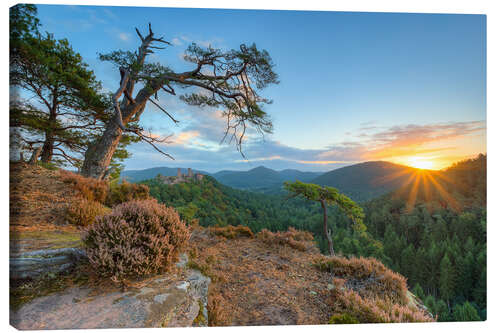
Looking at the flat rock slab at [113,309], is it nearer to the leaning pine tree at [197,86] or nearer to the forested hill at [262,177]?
the leaning pine tree at [197,86]

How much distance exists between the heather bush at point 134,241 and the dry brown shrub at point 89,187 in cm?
253

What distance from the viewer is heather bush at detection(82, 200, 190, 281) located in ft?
6.09

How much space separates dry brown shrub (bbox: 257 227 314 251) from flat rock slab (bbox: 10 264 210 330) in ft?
11.3

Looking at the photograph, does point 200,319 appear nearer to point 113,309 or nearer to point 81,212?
point 113,309

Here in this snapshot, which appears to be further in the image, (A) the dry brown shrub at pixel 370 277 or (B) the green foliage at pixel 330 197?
(B) the green foliage at pixel 330 197

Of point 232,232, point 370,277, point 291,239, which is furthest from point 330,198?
point 232,232

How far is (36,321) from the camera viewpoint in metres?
1.69

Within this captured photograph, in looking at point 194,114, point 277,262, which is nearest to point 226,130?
point 194,114

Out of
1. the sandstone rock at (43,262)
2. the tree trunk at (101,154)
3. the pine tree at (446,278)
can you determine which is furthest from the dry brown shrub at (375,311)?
the pine tree at (446,278)

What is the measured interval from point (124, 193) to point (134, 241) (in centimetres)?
335

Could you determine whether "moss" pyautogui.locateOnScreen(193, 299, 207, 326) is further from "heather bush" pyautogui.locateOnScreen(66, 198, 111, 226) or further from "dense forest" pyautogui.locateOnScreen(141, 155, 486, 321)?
"dense forest" pyautogui.locateOnScreen(141, 155, 486, 321)

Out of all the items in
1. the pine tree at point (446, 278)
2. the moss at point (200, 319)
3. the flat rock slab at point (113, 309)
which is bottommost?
the pine tree at point (446, 278)

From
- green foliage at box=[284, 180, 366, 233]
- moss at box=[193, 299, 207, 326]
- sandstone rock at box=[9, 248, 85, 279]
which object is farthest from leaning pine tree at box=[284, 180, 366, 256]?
sandstone rock at box=[9, 248, 85, 279]

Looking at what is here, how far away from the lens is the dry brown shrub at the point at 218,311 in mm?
2215
